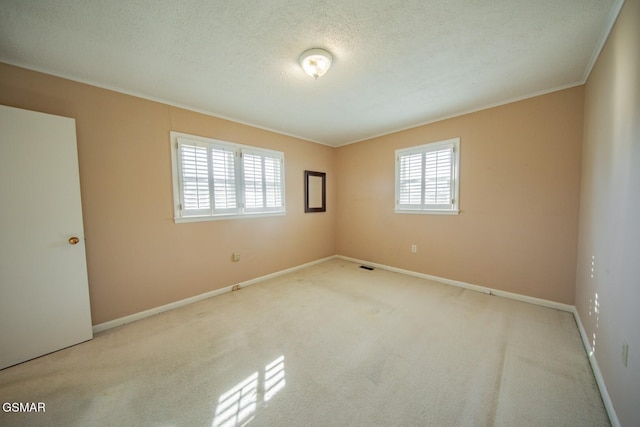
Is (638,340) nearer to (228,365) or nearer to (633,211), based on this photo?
(633,211)

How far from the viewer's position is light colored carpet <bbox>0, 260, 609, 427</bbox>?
4.64ft

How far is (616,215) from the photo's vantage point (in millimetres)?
1522

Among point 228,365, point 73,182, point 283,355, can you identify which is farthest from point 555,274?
point 73,182

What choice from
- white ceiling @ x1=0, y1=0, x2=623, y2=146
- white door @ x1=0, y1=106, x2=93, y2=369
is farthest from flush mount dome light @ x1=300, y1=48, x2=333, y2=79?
white door @ x1=0, y1=106, x2=93, y2=369

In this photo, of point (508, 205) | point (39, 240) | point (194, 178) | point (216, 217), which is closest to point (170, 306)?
point (216, 217)

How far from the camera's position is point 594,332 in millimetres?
1841

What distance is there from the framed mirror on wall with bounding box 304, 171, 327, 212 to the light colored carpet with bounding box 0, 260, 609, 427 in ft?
7.40

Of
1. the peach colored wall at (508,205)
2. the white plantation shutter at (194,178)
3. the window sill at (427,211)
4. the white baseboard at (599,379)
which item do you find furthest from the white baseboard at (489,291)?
the white plantation shutter at (194,178)

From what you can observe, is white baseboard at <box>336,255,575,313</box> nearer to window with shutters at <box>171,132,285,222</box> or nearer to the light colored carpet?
the light colored carpet

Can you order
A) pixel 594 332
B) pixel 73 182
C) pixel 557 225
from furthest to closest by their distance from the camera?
pixel 557 225, pixel 73 182, pixel 594 332

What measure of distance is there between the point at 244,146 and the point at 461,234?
3601mm

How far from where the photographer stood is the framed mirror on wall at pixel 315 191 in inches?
177

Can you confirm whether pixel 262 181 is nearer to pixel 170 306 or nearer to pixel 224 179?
pixel 224 179

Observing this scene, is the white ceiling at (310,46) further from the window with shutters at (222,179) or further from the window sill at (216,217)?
the window sill at (216,217)
